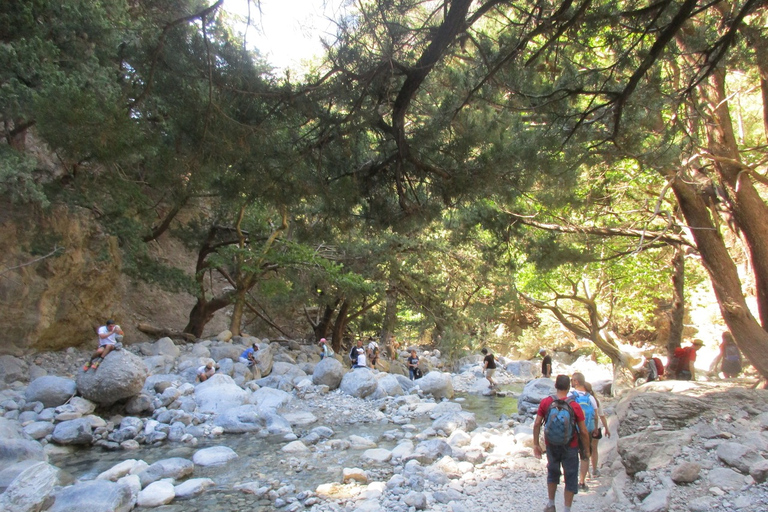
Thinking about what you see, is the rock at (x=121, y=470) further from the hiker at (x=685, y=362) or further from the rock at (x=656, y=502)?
the hiker at (x=685, y=362)

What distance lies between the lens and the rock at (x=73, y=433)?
614cm

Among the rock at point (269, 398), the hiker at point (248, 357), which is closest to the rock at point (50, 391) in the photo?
the rock at point (269, 398)

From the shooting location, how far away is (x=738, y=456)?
384 centimetres

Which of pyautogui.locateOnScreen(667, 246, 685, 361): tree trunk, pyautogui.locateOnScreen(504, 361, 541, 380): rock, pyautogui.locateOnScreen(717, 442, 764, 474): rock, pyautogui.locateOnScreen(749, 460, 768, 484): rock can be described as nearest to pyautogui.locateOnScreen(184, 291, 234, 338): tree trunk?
pyautogui.locateOnScreen(667, 246, 685, 361): tree trunk

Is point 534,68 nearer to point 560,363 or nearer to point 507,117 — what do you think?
point 507,117

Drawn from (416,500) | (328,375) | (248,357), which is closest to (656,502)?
(416,500)

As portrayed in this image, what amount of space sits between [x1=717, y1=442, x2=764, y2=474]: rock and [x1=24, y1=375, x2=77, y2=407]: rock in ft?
26.2

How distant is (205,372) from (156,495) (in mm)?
4941

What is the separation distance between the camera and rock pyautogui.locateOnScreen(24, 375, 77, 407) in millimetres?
6891

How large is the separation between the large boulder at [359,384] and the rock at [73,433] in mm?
5519

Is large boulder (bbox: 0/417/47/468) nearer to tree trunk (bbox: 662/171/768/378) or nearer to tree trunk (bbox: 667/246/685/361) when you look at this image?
tree trunk (bbox: 662/171/768/378)

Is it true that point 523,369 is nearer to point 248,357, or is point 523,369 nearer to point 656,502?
point 248,357

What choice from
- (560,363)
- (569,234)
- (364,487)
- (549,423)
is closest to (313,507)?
(364,487)

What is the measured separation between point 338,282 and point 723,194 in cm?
798
